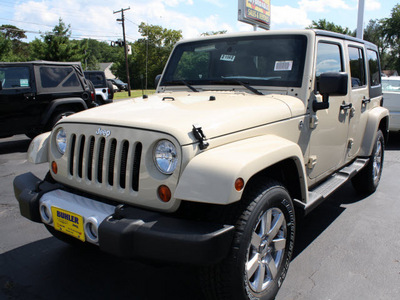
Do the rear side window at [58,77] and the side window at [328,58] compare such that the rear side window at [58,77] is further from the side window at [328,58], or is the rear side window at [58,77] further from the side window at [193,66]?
the side window at [328,58]

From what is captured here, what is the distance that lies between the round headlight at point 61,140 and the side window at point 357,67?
297cm

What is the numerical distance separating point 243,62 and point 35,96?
20.0 feet

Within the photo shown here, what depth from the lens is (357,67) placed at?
4141 mm

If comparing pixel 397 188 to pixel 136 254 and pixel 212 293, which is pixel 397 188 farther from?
pixel 136 254

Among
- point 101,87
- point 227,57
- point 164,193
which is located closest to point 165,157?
point 164,193

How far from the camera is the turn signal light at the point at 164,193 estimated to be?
81.6 inches

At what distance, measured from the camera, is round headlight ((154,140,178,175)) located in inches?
81.6

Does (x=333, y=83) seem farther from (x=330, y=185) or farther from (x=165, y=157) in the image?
(x=165, y=157)

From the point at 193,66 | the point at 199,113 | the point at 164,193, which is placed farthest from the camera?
the point at 193,66

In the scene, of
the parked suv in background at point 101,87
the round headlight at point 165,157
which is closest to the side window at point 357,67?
the round headlight at point 165,157

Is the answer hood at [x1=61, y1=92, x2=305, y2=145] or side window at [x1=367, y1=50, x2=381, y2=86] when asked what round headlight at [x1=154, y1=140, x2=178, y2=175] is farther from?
side window at [x1=367, y1=50, x2=381, y2=86]

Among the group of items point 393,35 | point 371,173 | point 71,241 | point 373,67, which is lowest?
point 71,241

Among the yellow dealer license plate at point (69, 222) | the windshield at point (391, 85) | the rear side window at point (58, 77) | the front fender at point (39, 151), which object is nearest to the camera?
the yellow dealer license plate at point (69, 222)

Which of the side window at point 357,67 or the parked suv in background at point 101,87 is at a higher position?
the side window at point 357,67
